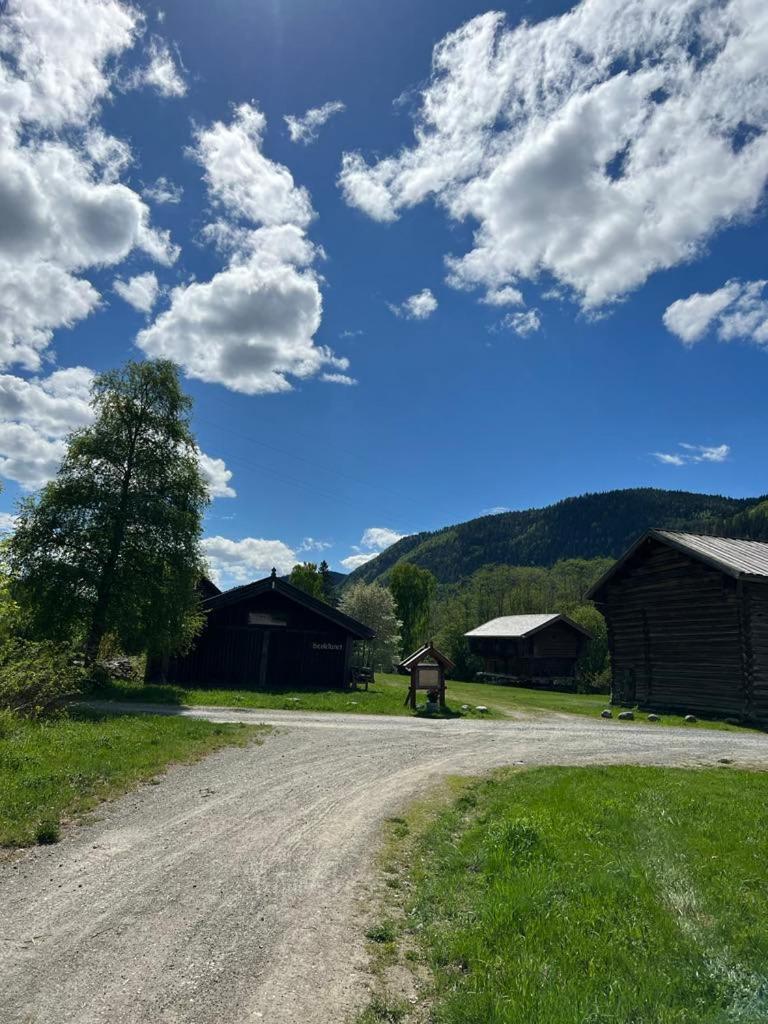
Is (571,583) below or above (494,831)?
above

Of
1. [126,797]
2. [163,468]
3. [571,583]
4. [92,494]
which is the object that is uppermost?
[571,583]

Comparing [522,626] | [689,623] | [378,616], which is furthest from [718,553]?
[378,616]

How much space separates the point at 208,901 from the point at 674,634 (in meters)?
28.3

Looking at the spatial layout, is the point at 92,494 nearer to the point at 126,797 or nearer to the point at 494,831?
the point at 126,797

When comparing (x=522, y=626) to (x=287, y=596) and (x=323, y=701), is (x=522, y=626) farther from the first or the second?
(x=323, y=701)

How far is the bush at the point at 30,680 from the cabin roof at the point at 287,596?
12631mm

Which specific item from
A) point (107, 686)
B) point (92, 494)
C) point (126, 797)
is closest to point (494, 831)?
point (126, 797)

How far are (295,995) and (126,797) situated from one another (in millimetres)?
6239

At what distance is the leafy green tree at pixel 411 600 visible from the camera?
76125mm

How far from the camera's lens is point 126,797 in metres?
9.57

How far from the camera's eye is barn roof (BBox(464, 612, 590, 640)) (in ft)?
178

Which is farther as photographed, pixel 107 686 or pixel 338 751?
pixel 107 686

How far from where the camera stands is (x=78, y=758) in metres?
11.3

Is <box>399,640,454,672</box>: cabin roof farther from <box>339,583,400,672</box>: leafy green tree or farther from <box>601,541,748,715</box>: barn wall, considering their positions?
<box>339,583,400,672</box>: leafy green tree
